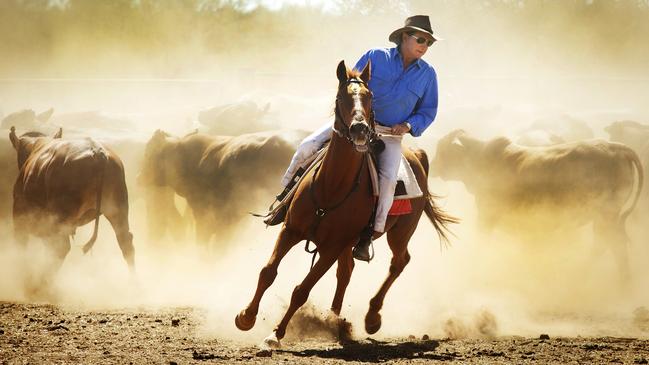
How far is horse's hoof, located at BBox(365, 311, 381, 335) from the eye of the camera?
7.75m

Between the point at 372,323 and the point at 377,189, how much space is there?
4.73ft

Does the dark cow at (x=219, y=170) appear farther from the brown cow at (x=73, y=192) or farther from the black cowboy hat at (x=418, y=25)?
the black cowboy hat at (x=418, y=25)

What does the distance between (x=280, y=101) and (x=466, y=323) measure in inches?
372

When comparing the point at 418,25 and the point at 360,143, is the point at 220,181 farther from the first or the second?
the point at 360,143

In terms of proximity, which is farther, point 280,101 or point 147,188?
point 280,101

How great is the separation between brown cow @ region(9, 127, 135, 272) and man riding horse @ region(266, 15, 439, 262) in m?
3.90

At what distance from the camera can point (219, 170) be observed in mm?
12273

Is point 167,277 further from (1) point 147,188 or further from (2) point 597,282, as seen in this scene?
(2) point 597,282

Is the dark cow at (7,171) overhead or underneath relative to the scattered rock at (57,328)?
overhead

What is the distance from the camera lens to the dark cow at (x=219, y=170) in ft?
38.1

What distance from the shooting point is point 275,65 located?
38.9m

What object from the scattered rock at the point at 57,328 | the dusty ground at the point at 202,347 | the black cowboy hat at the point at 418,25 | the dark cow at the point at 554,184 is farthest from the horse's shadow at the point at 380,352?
the dark cow at the point at 554,184

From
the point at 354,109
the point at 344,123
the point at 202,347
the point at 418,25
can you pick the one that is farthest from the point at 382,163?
the point at 202,347

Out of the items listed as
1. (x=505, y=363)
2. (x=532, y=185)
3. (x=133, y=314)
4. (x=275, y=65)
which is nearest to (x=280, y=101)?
(x=532, y=185)
